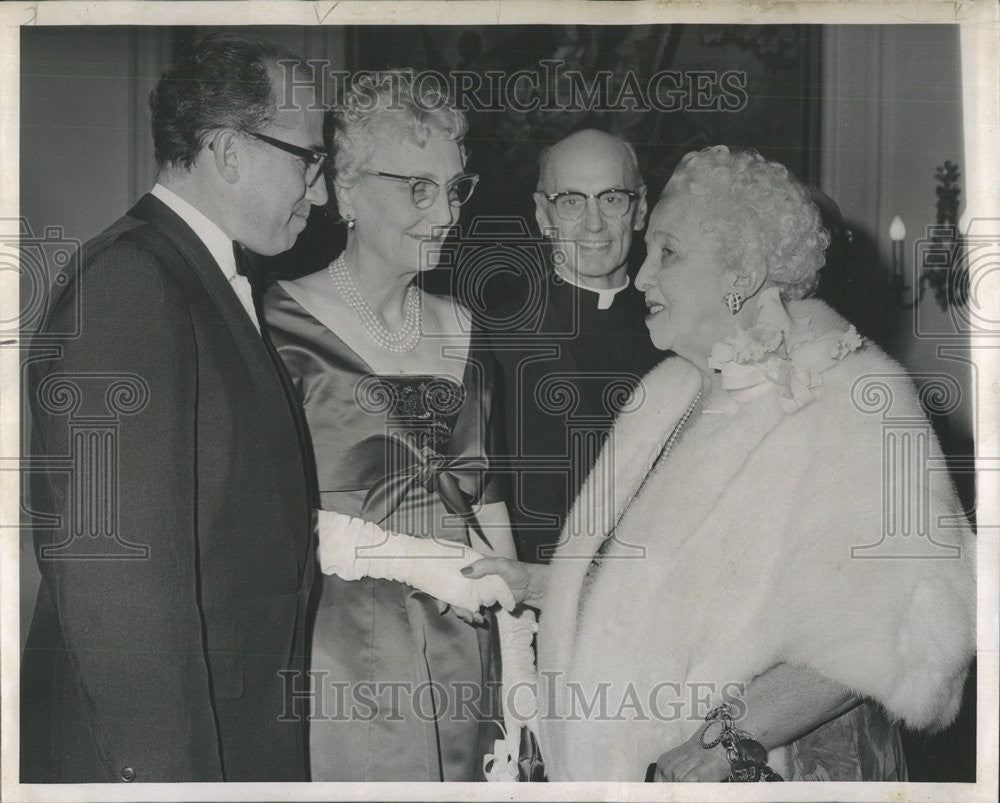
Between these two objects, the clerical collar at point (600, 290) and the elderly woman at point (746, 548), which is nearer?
the elderly woman at point (746, 548)

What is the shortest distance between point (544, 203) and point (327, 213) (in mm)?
529

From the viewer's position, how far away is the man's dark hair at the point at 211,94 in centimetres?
261

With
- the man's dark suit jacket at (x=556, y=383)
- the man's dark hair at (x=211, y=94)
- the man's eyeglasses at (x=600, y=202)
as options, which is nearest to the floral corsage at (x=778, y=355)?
the man's dark suit jacket at (x=556, y=383)

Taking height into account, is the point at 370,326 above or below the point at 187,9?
below

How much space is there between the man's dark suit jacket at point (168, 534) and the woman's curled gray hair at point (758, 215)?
3.65ft

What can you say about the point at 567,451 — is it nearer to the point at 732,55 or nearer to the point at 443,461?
the point at 443,461

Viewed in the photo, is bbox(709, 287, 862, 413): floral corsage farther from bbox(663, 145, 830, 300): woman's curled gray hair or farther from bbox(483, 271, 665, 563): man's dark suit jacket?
bbox(483, 271, 665, 563): man's dark suit jacket

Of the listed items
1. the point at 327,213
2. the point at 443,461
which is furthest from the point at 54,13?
the point at 443,461

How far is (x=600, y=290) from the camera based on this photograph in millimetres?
2680

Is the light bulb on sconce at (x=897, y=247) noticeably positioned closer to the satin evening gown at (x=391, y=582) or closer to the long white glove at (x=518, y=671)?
the satin evening gown at (x=391, y=582)

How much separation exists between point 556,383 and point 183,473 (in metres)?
0.91

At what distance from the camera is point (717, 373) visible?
8.68 ft

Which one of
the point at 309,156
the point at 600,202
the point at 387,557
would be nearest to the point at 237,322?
the point at 309,156

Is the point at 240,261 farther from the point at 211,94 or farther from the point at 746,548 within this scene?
the point at 746,548
